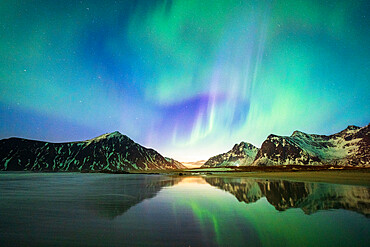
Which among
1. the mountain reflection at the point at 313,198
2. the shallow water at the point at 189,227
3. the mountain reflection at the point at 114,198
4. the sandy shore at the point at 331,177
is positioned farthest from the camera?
the sandy shore at the point at 331,177

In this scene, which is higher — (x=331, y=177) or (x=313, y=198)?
(x=313, y=198)

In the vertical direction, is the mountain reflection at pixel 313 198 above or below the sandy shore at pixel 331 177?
above

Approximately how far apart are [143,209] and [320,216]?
12617mm

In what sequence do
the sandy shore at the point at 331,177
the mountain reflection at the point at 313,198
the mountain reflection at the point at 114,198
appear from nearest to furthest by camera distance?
the mountain reflection at the point at 114,198 → the mountain reflection at the point at 313,198 → the sandy shore at the point at 331,177

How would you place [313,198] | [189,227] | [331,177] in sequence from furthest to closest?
[331,177]
[313,198]
[189,227]

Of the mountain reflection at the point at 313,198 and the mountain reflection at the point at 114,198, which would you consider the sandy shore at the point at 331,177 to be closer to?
the mountain reflection at the point at 313,198

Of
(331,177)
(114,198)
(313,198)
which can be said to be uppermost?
(313,198)

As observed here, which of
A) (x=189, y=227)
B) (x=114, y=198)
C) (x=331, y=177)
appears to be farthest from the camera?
(x=331, y=177)

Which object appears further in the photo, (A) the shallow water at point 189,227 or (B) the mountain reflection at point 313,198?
(B) the mountain reflection at point 313,198

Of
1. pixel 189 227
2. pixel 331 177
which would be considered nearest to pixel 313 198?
pixel 189 227

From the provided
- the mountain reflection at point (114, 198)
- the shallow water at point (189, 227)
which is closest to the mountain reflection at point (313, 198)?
the shallow water at point (189, 227)

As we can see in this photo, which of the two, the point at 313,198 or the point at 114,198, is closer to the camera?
the point at 313,198

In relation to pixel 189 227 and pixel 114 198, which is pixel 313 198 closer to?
pixel 189 227

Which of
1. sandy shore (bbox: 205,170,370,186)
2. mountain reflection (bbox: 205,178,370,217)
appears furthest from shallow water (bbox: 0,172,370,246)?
sandy shore (bbox: 205,170,370,186)
